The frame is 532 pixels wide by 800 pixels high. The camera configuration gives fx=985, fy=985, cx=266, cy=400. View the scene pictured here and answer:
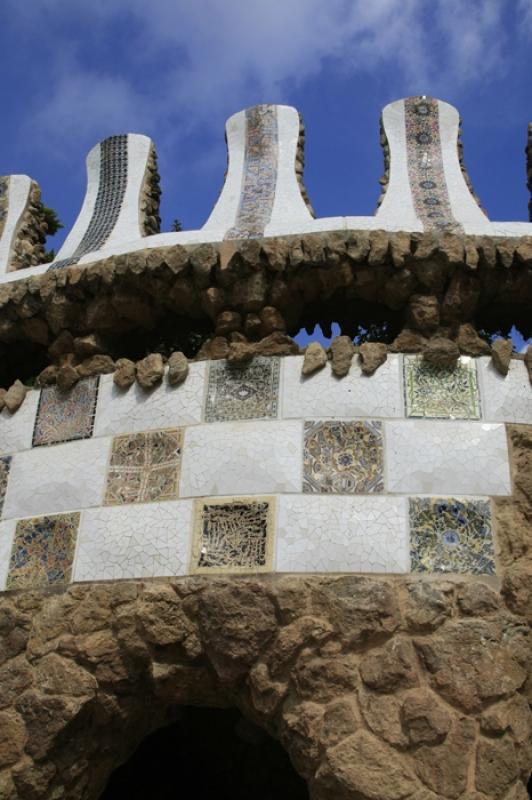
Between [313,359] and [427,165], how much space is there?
200 centimetres

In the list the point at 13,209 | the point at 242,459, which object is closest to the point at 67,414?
the point at 242,459

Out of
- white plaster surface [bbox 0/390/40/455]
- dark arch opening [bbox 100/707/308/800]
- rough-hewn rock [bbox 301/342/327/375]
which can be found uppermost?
rough-hewn rock [bbox 301/342/327/375]

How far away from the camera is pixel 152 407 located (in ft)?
19.5

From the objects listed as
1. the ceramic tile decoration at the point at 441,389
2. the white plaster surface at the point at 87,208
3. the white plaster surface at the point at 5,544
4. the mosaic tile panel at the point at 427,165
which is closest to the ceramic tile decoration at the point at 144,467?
the white plaster surface at the point at 5,544

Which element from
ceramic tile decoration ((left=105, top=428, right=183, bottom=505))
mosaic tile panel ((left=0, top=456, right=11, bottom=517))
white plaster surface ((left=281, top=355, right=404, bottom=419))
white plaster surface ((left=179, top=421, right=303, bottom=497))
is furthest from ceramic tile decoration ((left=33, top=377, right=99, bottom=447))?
white plaster surface ((left=281, top=355, right=404, bottom=419))

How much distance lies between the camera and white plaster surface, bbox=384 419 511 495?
5.39m

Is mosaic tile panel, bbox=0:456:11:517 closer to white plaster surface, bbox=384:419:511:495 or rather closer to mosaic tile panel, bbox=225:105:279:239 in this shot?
mosaic tile panel, bbox=225:105:279:239

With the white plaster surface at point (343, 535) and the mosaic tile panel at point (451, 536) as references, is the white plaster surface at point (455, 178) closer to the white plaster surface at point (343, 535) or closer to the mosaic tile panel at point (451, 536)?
the mosaic tile panel at point (451, 536)

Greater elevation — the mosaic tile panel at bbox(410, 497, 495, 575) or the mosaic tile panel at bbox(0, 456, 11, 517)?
the mosaic tile panel at bbox(0, 456, 11, 517)

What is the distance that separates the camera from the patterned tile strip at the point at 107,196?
697 centimetres

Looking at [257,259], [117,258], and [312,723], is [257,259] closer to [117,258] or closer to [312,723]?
[117,258]

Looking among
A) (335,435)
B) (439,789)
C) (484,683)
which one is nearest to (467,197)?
(335,435)

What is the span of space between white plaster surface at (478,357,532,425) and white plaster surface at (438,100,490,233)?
935 millimetres

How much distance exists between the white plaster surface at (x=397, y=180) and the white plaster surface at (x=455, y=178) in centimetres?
28
